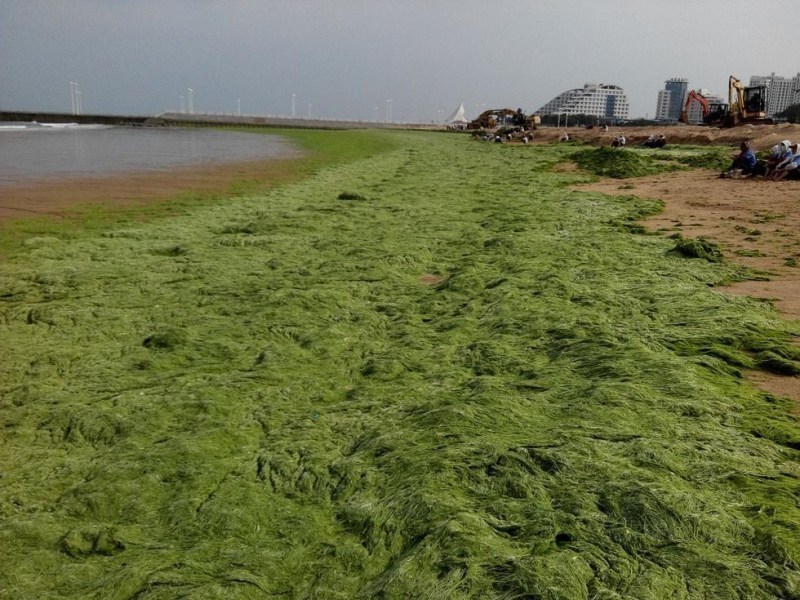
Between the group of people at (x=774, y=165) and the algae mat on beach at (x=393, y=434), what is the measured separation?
7.16 meters

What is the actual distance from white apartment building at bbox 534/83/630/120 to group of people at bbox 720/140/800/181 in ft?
387

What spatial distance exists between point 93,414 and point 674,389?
3104 millimetres

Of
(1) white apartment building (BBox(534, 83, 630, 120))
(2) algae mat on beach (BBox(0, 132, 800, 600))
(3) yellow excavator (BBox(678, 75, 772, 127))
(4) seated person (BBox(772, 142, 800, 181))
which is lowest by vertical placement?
(2) algae mat on beach (BBox(0, 132, 800, 600))

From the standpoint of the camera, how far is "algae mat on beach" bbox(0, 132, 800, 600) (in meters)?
1.91

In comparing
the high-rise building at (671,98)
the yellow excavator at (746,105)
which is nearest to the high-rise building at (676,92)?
the high-rise building at (671,98)

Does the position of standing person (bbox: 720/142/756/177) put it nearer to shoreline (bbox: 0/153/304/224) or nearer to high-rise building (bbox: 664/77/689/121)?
shoreline (bbox: 0/153/304/224)

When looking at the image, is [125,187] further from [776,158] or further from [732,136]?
[732,136]

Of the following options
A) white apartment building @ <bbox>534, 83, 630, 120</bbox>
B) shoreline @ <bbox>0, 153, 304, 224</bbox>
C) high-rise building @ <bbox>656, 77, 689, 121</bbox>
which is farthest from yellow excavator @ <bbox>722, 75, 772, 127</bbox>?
high-rise building @ <bbox>656, 77, 689, 121</bbox>

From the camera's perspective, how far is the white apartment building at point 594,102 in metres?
124

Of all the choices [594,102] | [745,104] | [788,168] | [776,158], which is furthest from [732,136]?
[594,102]

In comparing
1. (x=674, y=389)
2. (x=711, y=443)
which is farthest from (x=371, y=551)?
(x=674, y=389)

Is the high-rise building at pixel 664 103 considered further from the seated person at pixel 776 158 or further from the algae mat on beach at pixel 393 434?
the algae mat on beach at pixel 393 434

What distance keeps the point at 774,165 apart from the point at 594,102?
129934 mm

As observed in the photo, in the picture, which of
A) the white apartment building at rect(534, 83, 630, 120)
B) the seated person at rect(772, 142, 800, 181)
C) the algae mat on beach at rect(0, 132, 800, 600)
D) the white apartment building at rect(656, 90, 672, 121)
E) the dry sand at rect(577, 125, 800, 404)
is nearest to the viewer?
the algae mat on beach at rect(0, 132, 800, 600)
